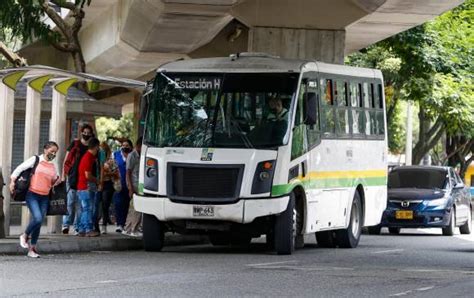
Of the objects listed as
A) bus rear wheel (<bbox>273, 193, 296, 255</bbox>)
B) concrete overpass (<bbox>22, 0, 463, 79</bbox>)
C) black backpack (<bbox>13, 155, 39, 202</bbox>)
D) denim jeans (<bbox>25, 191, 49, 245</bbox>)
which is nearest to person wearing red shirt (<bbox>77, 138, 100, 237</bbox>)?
denim jeans (<bbox>25, 191, 49, 245</bbox>)

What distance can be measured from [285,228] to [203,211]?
1.33 metres

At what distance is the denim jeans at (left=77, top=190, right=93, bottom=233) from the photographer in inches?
890

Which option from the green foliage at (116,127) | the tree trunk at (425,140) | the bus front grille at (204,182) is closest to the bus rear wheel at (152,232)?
the bus front grille at (204,182)

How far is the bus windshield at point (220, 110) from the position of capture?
2103 cm

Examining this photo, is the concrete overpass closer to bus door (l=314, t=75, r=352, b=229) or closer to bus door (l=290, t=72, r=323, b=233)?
bus door (l=314, t=75, r=352, b=229)

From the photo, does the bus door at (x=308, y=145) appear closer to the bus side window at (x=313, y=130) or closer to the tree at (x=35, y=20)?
the bus side window at (x=313, y=130)

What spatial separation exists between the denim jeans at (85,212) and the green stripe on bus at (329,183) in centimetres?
376

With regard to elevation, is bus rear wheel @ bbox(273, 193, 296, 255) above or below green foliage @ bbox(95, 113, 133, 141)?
below

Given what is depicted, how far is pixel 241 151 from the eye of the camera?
68.2 ft

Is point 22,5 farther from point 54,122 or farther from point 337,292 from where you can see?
point 337,292

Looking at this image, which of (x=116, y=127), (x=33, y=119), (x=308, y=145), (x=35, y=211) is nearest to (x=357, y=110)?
(x=308, y=145)

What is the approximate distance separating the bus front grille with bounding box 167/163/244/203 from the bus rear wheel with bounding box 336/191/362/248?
4214 mm

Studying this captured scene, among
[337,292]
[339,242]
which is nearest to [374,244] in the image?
[339,242]

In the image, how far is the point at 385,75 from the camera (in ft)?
132
